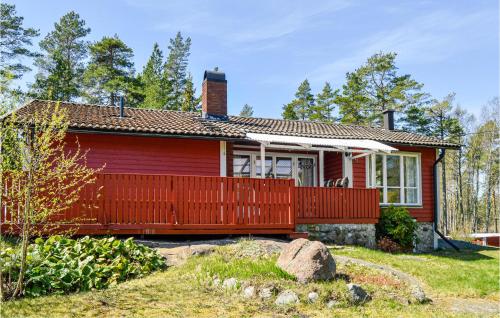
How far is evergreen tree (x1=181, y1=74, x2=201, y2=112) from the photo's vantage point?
35812 mm

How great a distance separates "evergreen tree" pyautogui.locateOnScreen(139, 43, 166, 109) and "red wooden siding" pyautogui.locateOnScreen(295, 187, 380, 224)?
22377mm

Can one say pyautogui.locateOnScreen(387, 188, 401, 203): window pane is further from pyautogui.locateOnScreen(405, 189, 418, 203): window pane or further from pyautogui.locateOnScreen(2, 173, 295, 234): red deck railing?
pyautogui.locateOnScreen(2, 173, 295, 234): red deck railing

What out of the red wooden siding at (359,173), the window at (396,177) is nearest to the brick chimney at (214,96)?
the red wooden siding at (359,173)

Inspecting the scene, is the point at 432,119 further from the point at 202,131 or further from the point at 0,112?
the point at 0,112

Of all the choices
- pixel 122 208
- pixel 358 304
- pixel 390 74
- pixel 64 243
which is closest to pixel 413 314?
pixel 358 304

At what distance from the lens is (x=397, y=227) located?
1517cm

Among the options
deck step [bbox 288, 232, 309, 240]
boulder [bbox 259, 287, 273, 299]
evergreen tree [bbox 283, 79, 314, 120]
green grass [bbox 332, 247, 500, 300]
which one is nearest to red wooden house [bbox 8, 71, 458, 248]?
deck step [bbox 288, 232, 309, 240]

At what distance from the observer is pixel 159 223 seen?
11.4 metres

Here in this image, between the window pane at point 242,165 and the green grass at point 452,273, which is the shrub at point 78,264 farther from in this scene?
the window pane at point 242,165

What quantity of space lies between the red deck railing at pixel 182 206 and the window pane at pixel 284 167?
521cm

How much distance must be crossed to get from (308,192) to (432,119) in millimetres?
29391

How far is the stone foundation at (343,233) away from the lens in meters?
13.9

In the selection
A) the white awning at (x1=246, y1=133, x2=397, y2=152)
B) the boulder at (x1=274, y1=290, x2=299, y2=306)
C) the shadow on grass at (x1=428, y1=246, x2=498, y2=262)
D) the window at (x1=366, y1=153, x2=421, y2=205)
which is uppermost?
the white awning at (x1=246, y1=133, x2=397, y2=152)

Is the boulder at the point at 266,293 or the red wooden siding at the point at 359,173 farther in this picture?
the red wooden siding at the point at 359,173
